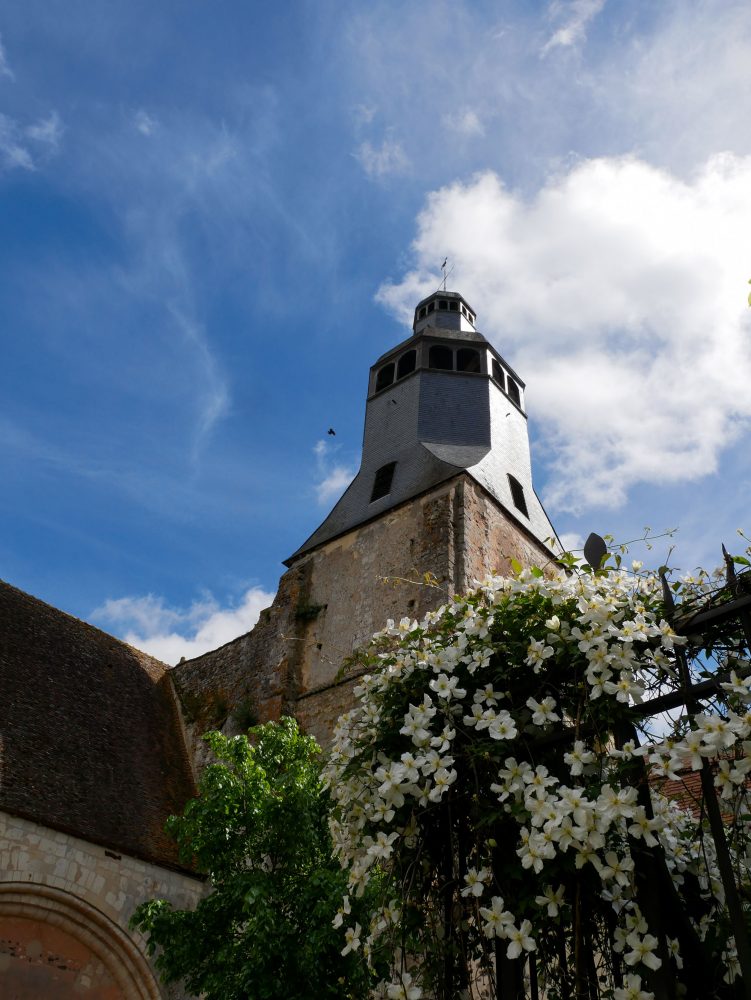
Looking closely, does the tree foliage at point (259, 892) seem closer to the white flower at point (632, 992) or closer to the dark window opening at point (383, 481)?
the white flower at point (632, 992)

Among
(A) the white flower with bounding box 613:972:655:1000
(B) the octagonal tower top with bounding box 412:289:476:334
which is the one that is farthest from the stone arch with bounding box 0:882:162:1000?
(B) the octagonal tower top with bounding box 412:289:476:334

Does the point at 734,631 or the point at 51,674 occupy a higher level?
the point at 51,674

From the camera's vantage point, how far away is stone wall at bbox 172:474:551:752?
13.1m

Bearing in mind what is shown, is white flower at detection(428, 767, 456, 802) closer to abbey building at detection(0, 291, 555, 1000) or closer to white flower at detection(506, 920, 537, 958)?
white flower at detection(506, 920, 537, 958)

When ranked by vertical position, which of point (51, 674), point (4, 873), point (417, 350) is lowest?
point (4, 873)

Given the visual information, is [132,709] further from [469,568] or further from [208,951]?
[208,951]

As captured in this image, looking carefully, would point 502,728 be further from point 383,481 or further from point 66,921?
point 383,481

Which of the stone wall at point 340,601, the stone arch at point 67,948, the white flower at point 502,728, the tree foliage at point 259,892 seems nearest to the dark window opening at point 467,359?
the stone wall at point 340,601

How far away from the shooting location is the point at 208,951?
23.9 feet

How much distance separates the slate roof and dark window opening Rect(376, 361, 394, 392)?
25.8 feet

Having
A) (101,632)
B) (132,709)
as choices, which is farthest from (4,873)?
(101,632)

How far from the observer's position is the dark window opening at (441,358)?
60.2ft

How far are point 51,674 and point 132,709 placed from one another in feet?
5.45

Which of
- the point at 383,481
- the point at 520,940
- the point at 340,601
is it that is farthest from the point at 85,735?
the point at 520,940
